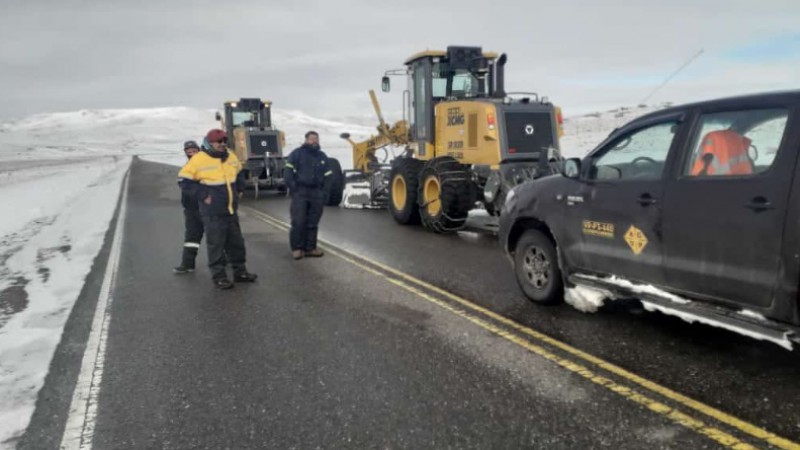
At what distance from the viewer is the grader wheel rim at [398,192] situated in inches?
476

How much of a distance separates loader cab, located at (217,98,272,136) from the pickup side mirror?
17.1 meters

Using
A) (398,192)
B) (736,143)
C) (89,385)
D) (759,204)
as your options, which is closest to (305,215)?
(398,192)

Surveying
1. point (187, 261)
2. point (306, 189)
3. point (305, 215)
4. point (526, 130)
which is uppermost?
point (526, 130)

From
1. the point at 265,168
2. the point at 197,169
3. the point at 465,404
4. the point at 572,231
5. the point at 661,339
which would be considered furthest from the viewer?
the point at 265,168

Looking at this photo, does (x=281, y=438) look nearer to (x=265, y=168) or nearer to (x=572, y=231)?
(x=572, y=231)

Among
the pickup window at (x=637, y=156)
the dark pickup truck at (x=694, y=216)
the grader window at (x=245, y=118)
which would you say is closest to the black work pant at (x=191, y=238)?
the dark pickup truck at (x=694, y=216)

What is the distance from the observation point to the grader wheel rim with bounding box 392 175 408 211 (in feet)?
39.6

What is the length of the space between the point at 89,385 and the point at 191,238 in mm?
4006

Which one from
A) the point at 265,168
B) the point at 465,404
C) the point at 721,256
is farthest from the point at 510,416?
the point at 265,168

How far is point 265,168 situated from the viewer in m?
19.4

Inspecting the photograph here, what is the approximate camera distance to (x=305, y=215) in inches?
344

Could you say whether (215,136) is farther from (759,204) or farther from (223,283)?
(759,204)

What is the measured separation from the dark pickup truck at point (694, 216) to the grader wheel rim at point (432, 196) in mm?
5137

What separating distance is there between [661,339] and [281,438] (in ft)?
10.2
